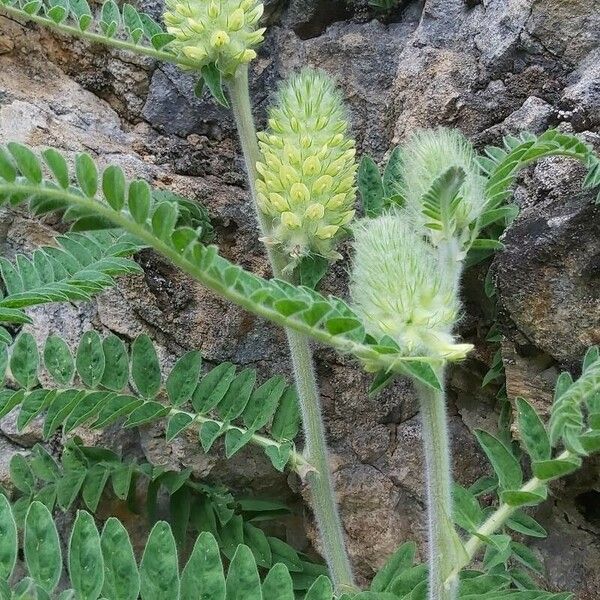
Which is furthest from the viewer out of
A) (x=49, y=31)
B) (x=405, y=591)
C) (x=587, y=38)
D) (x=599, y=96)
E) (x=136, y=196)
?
(x=49, y=31)

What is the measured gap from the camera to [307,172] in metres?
1.37

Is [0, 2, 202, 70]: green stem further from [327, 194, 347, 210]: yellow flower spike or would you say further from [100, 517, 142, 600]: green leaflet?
[100, 517, 142, 600]: green leaflet

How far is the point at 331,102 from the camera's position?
4.73ft

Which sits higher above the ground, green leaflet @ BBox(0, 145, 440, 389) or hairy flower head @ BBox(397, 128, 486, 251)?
hairy flower head @ BBox(397, 128, 486, 251)

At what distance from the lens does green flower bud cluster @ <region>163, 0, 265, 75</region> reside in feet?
4.87

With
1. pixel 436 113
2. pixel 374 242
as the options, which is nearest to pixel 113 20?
pixel 436 113

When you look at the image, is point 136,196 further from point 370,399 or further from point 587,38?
point 587,38

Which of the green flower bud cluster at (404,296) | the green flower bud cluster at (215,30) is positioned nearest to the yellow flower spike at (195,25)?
the green flower bud cluster at (215,30)

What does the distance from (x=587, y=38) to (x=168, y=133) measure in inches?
44.1

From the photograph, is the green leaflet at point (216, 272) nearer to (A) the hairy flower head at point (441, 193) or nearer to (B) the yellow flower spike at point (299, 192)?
(A) the hairy flower head at point (441, 193)

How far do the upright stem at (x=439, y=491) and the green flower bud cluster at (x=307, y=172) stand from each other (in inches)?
16.1

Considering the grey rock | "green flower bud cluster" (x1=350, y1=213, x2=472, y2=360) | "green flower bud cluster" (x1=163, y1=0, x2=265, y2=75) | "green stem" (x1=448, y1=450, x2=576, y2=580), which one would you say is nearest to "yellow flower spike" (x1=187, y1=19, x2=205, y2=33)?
"green flower bud cluster" (x1=163, y1=0, x2=265, y2=75)

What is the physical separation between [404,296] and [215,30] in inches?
30.1

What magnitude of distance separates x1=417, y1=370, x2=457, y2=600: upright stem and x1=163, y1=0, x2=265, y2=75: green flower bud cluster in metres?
0.82
